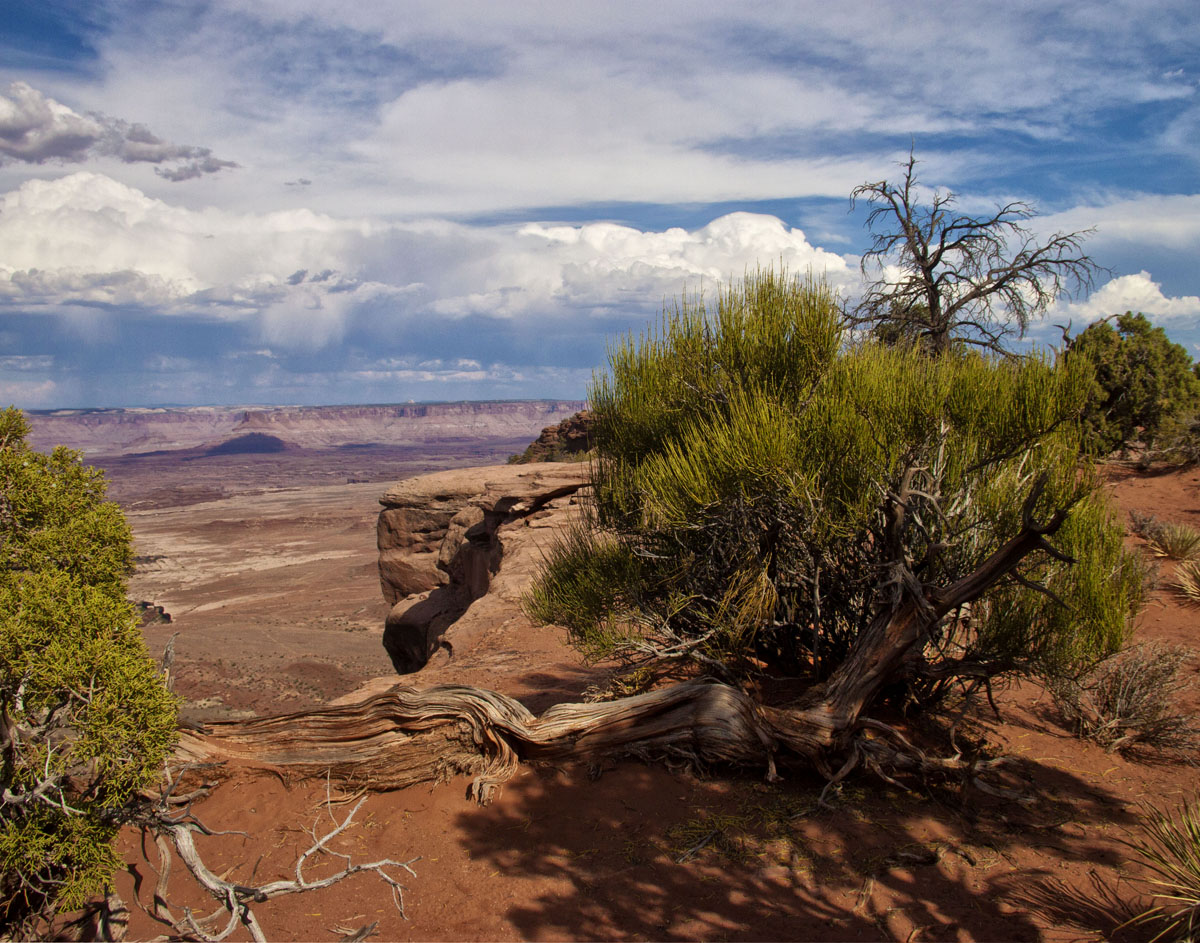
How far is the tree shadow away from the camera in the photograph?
4520 mm

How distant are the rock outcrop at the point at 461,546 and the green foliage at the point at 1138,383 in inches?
568

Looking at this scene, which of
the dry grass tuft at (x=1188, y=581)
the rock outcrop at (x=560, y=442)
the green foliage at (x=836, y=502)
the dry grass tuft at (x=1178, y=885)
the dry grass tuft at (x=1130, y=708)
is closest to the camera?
the dry grass tuft at (x=1178, y=885)

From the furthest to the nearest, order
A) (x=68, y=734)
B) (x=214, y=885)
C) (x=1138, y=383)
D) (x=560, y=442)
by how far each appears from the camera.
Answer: (x=560, y=442)
(x=1138, y=383)
(x=68, y=734)
(x=214, y=885)

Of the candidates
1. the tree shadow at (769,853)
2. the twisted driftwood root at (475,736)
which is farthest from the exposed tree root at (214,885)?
the twisted driftwood root at (475,736)

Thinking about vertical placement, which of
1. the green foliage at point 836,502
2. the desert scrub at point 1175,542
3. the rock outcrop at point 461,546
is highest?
the green foliage at point 836,502

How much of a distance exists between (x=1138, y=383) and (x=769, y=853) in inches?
813

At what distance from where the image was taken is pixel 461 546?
18.1 meters

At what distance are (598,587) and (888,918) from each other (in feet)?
11.3

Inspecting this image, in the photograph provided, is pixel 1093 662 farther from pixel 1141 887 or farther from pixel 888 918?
pixel 888 918

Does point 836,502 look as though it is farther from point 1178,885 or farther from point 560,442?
point 560,442

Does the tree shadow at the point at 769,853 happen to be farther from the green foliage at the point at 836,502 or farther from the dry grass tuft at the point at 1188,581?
the dry grass tuft at the point at 1188,581

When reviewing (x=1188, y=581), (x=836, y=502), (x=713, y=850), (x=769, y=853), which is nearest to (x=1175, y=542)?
(x=1188, y=581)

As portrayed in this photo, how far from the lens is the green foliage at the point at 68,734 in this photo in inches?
158

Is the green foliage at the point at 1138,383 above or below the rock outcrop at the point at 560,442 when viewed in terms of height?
above
